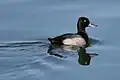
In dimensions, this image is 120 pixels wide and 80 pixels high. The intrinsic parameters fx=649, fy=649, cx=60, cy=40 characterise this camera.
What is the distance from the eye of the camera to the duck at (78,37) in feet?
48.2

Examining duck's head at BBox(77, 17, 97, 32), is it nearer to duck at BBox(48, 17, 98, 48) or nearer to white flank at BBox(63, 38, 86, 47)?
duck at BBox(48, 17, 98, 48)

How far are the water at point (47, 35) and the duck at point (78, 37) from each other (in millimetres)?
178

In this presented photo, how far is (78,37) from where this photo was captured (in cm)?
1536

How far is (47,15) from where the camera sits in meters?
16.6

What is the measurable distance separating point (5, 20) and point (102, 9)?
261cm

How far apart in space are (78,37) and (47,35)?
74 centimetres

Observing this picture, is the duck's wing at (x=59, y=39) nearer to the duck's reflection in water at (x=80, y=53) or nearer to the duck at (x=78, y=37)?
the duck at (x=78, y=37)

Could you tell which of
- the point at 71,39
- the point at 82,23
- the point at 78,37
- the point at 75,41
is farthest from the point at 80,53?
the point at 82,23

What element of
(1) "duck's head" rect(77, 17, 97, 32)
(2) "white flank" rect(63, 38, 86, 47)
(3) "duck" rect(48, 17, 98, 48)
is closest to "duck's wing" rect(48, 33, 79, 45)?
(3) "duck" rect(48, 17, 98, 48)

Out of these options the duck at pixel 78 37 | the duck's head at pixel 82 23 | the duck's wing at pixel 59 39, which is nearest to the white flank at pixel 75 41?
the duck at pixel 78 37

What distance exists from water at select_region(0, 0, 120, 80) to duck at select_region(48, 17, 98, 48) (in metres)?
0.18

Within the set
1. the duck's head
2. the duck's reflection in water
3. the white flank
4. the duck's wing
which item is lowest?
the duck's reflection in water

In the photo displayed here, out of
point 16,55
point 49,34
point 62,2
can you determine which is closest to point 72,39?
point 49,34

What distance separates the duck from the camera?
14695mm
